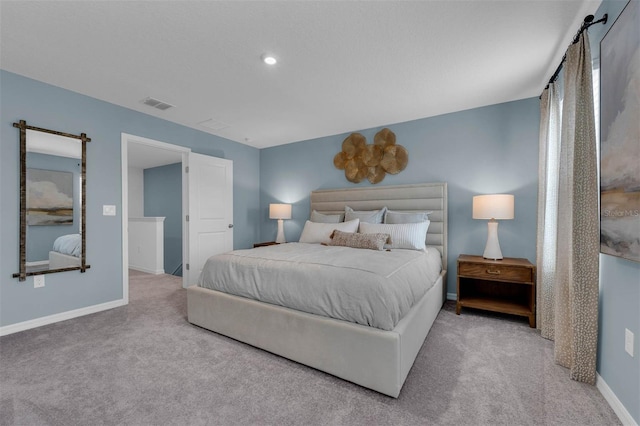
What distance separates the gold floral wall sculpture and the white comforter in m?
1.71

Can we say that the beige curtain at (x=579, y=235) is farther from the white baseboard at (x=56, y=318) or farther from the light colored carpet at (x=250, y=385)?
the white baseboard at (x=56, y=318)

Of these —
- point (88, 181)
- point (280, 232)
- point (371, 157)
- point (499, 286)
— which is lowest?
point (499, 286)

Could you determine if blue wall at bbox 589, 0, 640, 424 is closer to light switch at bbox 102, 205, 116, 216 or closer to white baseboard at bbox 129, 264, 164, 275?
light switch at bbox 102, 205, 116, 216

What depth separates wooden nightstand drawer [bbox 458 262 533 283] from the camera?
2.67 meters

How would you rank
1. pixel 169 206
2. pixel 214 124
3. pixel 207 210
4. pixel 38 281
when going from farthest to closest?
pixel 169 206 → pixel 207 210 → pixel 214 124 → pixel 38 281

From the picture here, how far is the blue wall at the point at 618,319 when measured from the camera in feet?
4.48

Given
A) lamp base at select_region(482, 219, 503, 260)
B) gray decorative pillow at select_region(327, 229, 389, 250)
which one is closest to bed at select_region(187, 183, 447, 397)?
lamp base at select_region(482, 219, 503, 260)

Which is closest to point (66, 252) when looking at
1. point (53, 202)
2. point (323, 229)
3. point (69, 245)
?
point (69, 245)

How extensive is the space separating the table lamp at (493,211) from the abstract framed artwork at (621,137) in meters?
1.22

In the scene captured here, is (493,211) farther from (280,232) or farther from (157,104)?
(157,104)

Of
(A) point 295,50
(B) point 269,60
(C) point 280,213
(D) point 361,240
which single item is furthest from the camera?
(C) point 280,213

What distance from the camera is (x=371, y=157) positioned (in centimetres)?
409

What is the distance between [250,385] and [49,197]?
2.86 metres

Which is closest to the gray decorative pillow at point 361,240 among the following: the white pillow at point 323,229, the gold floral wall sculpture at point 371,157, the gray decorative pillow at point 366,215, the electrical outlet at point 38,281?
the white pillow at point 323,229
